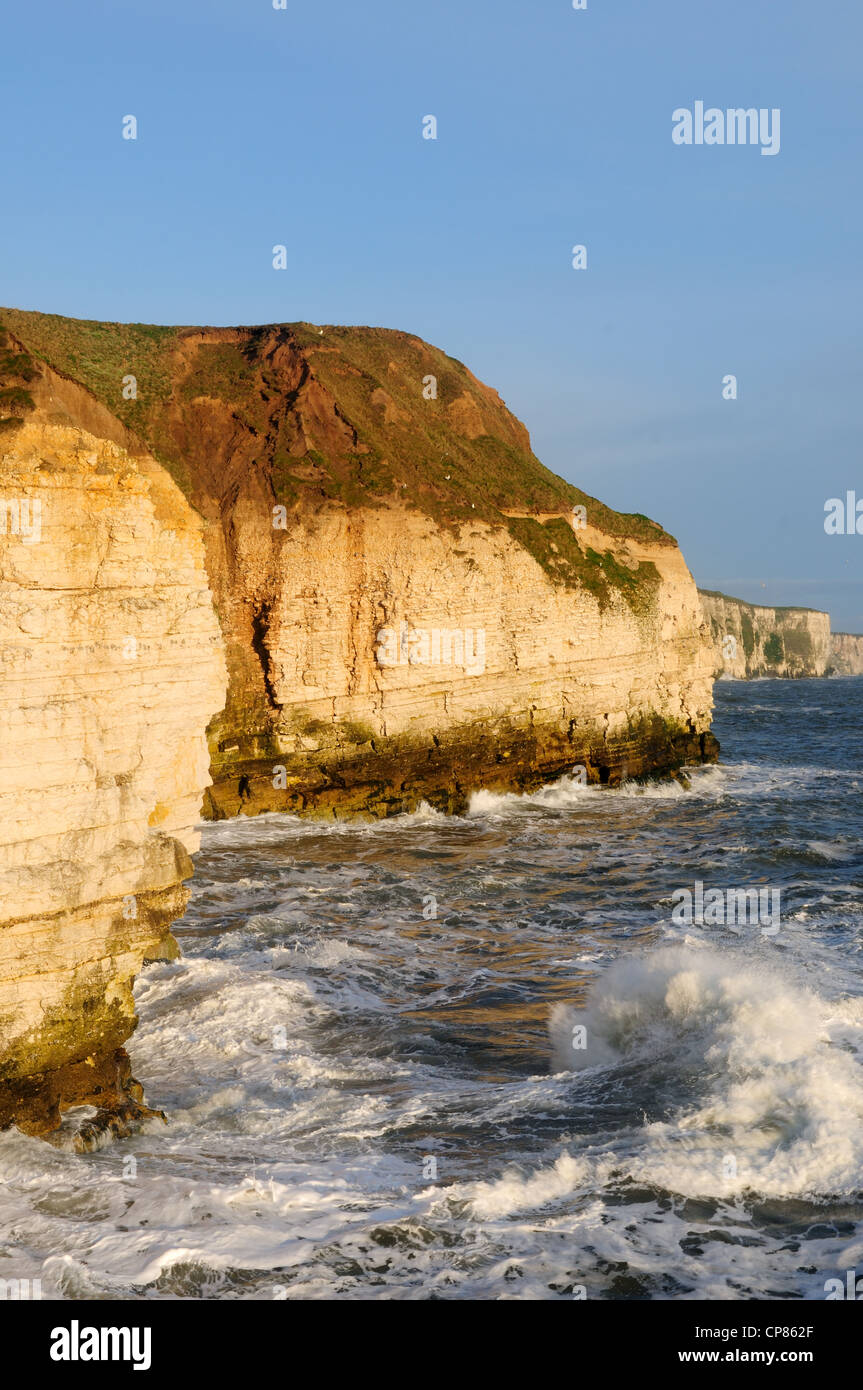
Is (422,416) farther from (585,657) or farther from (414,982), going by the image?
(414,982)

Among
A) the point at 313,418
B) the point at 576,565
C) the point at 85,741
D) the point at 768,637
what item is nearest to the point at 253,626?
the point at 313,418

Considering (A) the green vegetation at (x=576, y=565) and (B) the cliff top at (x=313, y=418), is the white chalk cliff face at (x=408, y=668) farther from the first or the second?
(B) the cliff top at (x=313, y=418)

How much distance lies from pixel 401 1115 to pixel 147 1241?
10.2ft

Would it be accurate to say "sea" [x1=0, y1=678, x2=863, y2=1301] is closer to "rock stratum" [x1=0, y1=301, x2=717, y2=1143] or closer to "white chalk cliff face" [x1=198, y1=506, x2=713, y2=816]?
"rock stratum" [x1=0, y1=301, x2=717, y2=1143]

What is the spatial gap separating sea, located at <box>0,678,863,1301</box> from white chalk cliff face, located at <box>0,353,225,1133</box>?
718 mm

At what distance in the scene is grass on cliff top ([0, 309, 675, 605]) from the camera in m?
30.0

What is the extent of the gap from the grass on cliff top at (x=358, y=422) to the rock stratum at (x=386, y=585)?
0.29 feet

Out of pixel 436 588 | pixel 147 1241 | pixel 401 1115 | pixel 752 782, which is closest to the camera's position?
pixel 147 1241

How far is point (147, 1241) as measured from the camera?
773 centimetres

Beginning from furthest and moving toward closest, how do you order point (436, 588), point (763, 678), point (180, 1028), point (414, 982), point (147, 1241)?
point (763, 678)
point (436, 588)
point (414, 982)
point (180, 1028)
point (147, 1241)

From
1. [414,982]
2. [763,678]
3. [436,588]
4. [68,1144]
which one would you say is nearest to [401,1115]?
[68,1144]

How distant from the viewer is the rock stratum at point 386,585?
89.5 feet

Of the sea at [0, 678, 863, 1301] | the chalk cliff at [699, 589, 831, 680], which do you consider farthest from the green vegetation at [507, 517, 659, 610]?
the chalk cliff at [699, 589, 831, 680]

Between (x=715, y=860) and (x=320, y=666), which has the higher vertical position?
(x=320, y=666)
